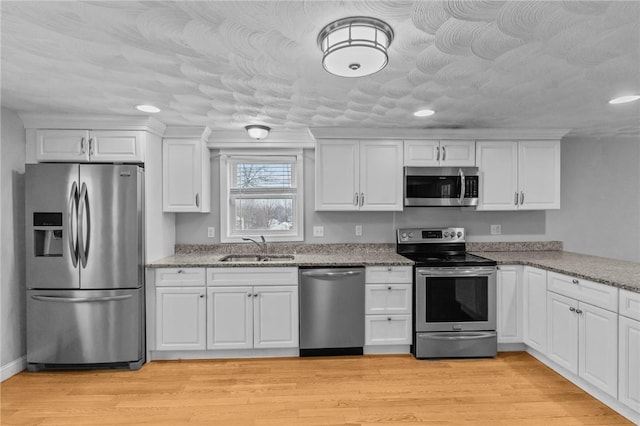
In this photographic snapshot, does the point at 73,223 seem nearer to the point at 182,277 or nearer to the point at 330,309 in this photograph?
the point at 182,277

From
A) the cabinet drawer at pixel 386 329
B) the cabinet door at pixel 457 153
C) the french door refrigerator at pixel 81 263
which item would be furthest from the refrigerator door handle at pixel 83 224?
the cabinet door at pixel 457 153

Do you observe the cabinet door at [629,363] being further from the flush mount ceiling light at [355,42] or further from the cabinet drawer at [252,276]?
the cabinet drawer at [252,276]

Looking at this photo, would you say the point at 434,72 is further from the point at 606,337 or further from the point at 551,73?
the point at 606,337

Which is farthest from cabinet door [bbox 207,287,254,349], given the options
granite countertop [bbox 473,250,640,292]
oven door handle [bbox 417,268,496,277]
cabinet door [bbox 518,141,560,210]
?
cabinet door [bbox 518,141,560,210]

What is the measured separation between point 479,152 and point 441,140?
42 centimetres

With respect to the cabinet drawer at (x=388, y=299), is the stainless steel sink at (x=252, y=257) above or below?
above

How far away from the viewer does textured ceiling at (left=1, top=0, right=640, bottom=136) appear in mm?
1388

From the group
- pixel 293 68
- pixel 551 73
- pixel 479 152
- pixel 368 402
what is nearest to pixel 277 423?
pixel 368 402

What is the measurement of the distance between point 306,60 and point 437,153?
2056 millimetres

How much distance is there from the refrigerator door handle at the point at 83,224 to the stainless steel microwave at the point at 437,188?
293 cm

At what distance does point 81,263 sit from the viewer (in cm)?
275

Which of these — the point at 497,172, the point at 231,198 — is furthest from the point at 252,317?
the point at 497,172

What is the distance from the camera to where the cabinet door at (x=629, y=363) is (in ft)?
6.57

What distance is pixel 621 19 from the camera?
144 centimetres
